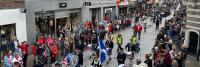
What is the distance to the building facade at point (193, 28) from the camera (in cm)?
2506

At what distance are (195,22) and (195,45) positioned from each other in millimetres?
1540

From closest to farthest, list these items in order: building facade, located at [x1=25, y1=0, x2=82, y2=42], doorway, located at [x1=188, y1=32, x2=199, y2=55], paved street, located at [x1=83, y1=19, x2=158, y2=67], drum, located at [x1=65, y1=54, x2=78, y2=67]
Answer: drum, located at [x1=65, y1=54, x2=78, y2=67] < paved street, located at [x1=83, y1=19, x2=158, y2=67] < doorway, located at [x1=188, y1=32, x2=199, y2=55] < building facade, located at [x1=25, y1=0, x2=82, y2=42]

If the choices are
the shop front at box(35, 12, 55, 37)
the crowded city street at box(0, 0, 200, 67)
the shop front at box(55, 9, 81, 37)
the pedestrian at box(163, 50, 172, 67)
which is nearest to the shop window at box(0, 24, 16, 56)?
the crowded city street at box(0, 0, 200, 67)

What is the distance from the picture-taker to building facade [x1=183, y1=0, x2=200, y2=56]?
25062mm

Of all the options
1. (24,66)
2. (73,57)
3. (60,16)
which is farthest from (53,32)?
(73,57)

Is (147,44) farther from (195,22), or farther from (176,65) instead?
(176,65)

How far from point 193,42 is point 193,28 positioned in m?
0.95

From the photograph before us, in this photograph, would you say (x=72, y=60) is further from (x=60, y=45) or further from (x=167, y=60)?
(x=60, y=45)

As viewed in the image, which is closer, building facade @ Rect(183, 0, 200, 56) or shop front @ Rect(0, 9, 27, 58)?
shop front @ Rect(0, 9, 27, 58)

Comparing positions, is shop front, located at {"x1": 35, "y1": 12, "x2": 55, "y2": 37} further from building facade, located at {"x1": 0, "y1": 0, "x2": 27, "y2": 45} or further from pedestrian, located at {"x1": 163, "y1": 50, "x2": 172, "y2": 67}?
pedestrian, located at {"x1": 163, "y1": 50, "x2": 172, "y2": 67}

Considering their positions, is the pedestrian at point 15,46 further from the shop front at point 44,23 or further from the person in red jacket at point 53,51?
the shop front at point 44,23

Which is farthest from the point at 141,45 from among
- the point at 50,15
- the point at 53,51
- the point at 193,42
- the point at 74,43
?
the point at 53,51

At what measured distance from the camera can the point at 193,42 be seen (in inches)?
1015

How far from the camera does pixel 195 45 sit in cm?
2553
